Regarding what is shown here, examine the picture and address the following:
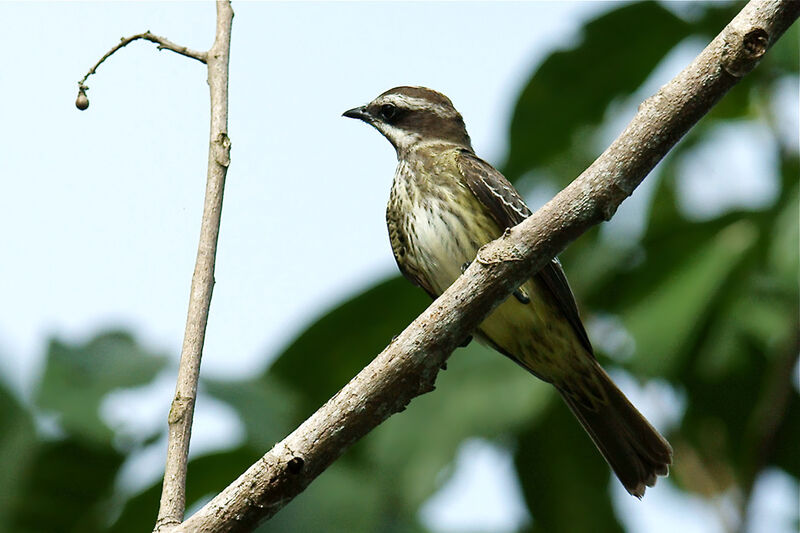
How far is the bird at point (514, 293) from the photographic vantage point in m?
4.85

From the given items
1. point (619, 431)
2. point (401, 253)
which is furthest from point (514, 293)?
point (619, 431)

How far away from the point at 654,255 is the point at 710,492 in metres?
1.15

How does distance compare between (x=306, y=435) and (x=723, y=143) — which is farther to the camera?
(x=723, y=143)

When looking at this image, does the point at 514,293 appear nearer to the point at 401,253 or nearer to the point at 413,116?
the point at 401,253

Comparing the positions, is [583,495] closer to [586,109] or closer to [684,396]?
[684,396]

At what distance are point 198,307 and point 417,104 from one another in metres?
3.02

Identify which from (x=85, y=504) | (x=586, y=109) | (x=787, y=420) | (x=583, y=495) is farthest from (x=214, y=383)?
(x=787, y=420)

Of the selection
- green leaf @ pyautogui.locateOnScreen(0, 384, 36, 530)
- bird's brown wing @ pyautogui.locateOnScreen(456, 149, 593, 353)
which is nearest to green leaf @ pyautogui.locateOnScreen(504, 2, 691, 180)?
bird's brown wing @ pyautogui.locateOnScreen(456, 149, 593, 353)

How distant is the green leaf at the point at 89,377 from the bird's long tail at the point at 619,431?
6.34ft

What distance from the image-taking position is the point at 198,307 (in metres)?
2.88

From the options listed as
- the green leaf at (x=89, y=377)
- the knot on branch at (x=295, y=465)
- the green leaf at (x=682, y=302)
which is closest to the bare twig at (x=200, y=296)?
the knot on branch at (x=295, y=465)

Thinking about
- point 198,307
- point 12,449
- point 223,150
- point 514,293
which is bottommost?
point 514,293

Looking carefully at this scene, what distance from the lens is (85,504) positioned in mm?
5270

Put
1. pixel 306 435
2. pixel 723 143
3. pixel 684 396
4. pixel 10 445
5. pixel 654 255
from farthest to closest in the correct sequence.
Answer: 1. pixel 723 143
2. pixel 684 396
3. pixel 654 255
4. pixel 10 445
5. pixel 306 435
